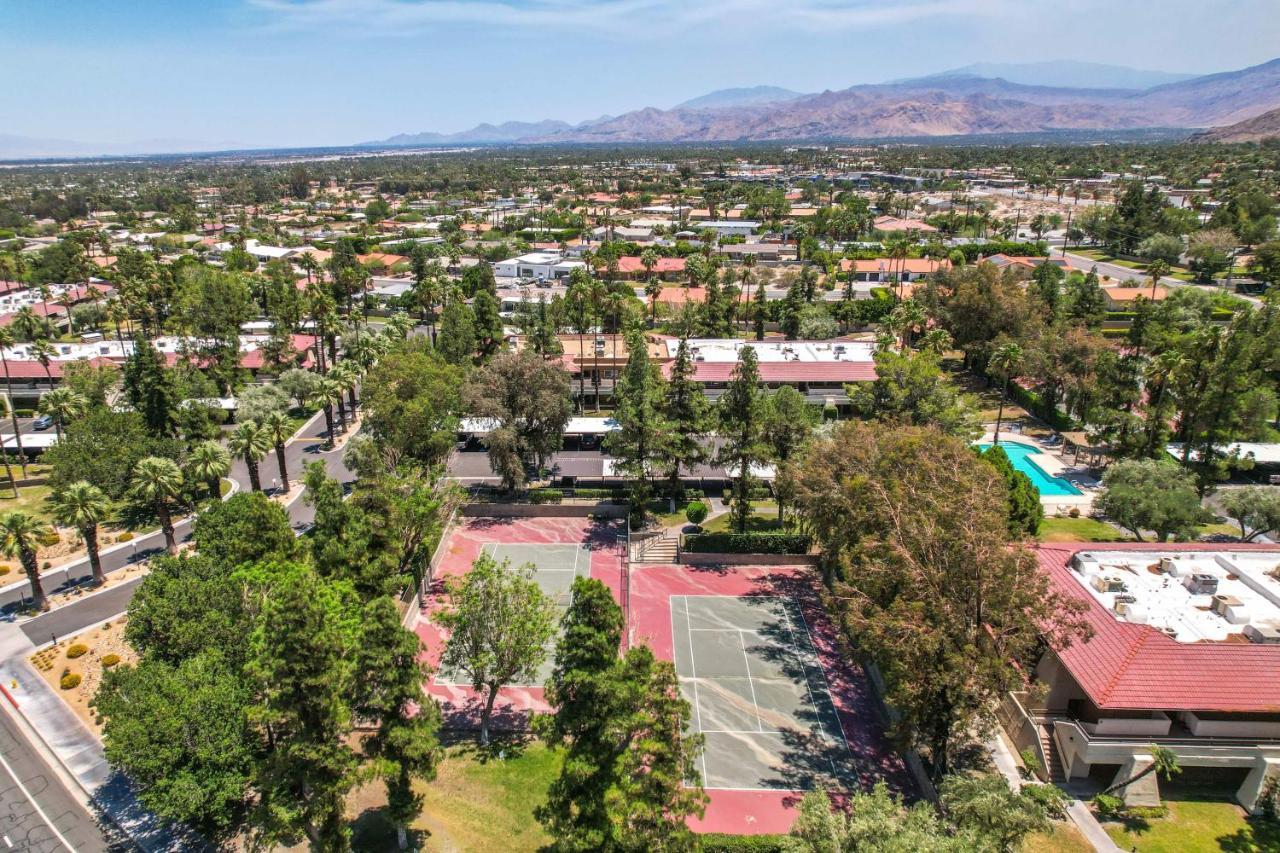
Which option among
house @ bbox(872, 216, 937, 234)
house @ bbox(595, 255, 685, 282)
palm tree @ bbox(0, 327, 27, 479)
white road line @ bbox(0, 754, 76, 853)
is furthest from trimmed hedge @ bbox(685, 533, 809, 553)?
house @ bbox(872, 216, 937, 234)

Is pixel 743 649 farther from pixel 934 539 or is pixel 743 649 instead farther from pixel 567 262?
pixel 567 262

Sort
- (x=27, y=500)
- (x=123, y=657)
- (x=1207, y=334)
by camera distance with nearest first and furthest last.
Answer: (x=123, y=657) → (x=1207, y=334) → (x=27, y=500)

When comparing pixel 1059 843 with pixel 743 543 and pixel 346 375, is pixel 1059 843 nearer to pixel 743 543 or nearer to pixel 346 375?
pixel 743 543

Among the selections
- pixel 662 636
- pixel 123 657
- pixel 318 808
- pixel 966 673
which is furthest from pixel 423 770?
pixel 123 657

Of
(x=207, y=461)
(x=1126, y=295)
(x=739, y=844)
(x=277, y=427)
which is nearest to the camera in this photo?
(x=739, y=844)

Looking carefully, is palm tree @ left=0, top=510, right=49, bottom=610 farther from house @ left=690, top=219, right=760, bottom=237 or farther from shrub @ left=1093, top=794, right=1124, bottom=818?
house @ left=690, top=219, right=760, bottom=237

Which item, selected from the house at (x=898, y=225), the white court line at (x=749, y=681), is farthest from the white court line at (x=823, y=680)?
the house at (x=898, y=225)

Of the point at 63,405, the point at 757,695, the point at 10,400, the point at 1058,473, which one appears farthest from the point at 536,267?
the point at 757,695
